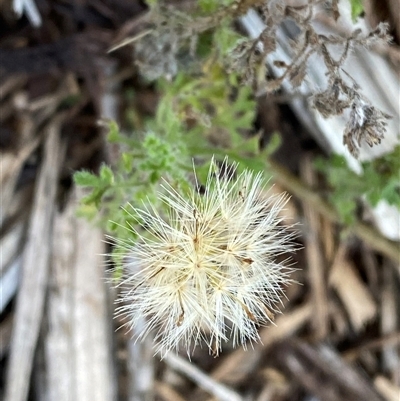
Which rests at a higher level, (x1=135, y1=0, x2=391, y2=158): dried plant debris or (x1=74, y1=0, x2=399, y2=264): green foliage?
(x1=135, y1=0, x2=391, y2=158): dried plant debris

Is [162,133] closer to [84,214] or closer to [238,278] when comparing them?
[84,214]

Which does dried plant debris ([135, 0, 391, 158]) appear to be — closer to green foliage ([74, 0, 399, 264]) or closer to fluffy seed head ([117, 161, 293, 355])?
green foliage ([74, 0, 399, 264])

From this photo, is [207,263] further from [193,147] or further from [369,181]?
[369,181]

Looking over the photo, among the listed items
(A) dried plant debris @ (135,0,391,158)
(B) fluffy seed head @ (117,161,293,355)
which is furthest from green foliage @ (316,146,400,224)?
(B) fluffy seed head @ (117,161,293,355)

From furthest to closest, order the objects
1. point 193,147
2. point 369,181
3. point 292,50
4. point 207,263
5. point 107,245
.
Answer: point 107,245
point 369,181
point 193,147
point 292,50
point 207,263

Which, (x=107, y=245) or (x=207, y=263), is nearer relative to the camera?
(x=207, y=263)

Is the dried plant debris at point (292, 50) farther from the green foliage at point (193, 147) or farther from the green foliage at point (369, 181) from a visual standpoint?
the green foliage at point (369, 181)

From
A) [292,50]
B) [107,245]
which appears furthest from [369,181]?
[107,245]
